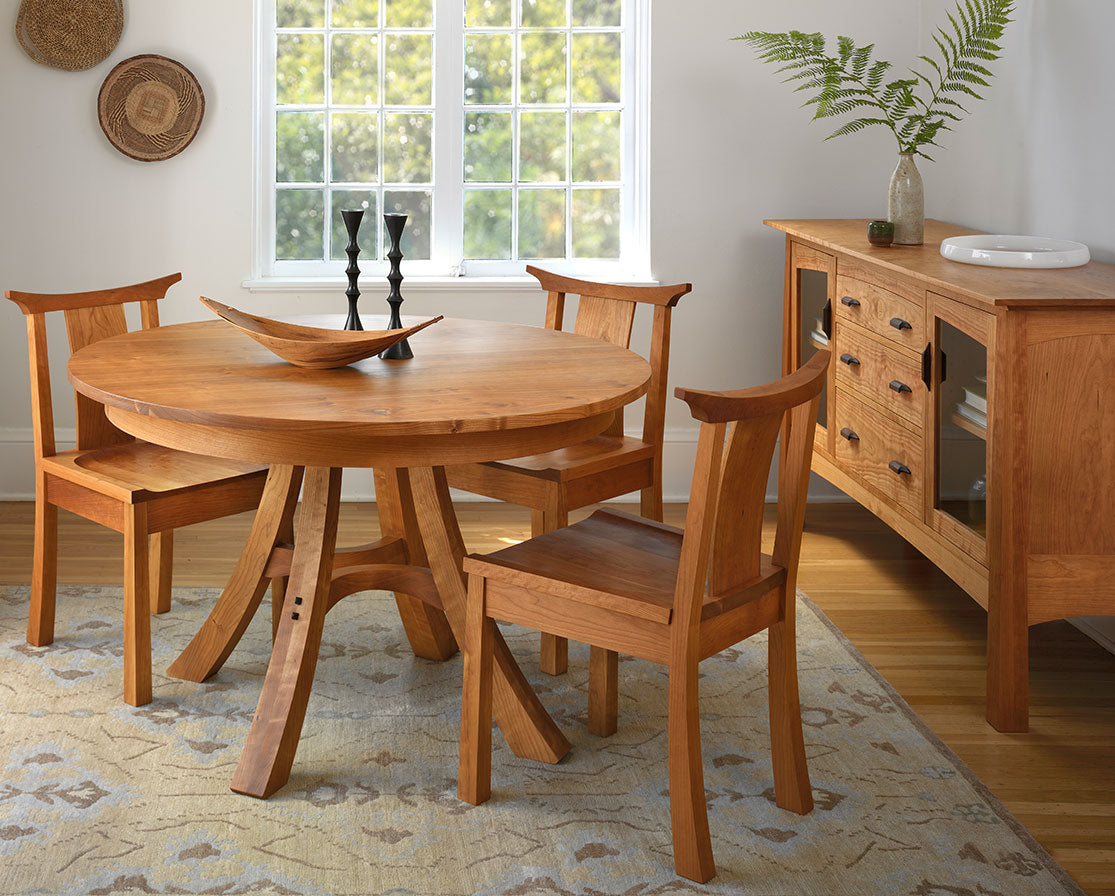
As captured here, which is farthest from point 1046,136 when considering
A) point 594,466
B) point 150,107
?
point 150,107

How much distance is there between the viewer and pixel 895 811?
223 cm

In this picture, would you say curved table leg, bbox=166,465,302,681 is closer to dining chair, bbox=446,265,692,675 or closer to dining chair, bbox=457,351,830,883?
dining chair, bbox=446,265,692,675

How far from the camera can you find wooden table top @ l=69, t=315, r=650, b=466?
6.63 feet

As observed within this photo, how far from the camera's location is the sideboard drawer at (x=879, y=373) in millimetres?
3043

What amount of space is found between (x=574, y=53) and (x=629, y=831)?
3.08 meters

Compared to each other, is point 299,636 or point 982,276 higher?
point 982,276

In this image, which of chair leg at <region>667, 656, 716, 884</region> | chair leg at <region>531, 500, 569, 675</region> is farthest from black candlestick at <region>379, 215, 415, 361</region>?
chair leg at <region>667, 656, 716, 884</region>

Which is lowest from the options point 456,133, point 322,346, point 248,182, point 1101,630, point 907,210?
point 1101,630

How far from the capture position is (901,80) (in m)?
3.88

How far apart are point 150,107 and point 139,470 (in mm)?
1892

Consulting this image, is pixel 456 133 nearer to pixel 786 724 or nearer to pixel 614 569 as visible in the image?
pixel 614 569

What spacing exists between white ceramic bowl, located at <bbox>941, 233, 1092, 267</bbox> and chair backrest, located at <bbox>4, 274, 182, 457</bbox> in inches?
81.9

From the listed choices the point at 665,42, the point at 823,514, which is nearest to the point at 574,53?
the point at 665,42

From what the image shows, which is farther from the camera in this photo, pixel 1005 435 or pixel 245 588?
pixel 245 588
